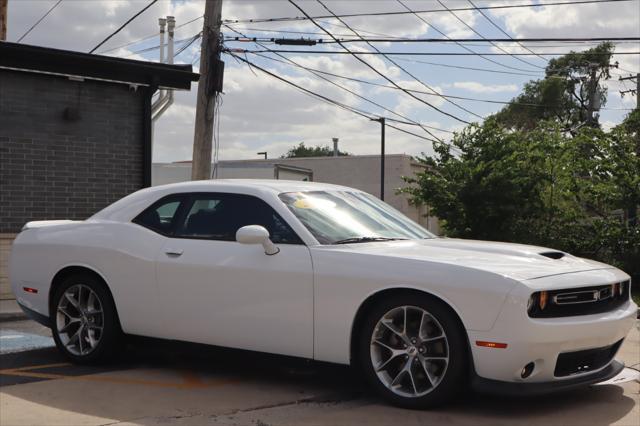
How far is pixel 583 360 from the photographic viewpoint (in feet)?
18.2

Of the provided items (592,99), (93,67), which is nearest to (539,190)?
(93,67)

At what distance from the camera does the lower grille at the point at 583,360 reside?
5398 millimetres

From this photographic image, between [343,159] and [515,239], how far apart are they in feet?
102

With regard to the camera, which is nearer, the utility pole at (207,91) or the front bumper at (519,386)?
the front bumper at (519,386)

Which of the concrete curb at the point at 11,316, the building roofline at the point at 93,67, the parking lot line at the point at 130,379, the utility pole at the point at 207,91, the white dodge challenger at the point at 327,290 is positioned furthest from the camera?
the utility pole at the point at 207,91

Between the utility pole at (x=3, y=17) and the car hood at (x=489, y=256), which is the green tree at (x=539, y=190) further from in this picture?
the car hood at (x=489, y=256)

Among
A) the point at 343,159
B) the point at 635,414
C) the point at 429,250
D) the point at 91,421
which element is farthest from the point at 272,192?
the point at 343,159

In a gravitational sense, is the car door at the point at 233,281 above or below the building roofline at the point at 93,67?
below

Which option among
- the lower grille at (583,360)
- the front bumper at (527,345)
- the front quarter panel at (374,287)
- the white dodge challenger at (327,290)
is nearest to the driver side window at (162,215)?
the white dodge challenger at (327,290)

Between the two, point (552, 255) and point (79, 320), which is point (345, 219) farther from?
point (79, 320)

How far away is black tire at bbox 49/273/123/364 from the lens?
6855 millimetres

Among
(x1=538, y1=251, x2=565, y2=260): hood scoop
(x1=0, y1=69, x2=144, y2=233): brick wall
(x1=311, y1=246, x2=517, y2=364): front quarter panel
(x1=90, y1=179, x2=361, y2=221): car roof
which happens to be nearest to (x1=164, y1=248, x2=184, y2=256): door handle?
(x1=90, y1=179, x2=361, y2=221): car roof

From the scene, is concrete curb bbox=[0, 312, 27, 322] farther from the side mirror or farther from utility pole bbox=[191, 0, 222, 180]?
the side mirror

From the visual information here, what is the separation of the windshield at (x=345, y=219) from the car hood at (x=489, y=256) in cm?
17
